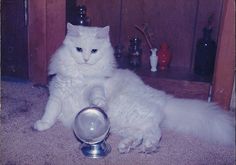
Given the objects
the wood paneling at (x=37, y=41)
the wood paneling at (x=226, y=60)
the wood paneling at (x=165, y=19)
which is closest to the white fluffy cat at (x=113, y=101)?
the wood paneling at (x=226, y=60)

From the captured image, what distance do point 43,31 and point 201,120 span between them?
41.8 inches

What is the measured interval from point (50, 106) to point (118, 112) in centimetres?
32

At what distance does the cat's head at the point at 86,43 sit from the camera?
1.46 metres

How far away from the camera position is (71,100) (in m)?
1.54

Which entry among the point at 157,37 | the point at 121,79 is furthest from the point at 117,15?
the point at 121,79

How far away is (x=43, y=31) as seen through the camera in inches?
75.9

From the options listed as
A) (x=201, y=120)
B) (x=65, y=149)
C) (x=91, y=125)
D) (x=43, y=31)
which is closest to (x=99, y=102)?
(x=91, y=125)

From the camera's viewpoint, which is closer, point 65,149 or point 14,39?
point 65,149

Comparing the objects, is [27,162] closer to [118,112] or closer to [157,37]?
[118,112]

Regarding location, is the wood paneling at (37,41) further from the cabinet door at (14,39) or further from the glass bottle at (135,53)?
the glass bottle at (135,53)

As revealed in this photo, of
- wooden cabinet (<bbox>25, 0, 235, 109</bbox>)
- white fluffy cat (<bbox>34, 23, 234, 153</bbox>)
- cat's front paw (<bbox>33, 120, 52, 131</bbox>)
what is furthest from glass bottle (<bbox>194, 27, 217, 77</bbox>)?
cat's front paw (<bbox>33, 120, 52, 131</bbox>)

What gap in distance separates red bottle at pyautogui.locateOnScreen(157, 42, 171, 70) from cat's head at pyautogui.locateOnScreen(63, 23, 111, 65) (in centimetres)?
67

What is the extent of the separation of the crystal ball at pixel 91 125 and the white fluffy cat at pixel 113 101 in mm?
74

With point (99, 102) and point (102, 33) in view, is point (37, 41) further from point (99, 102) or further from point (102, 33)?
point (99, 102)
